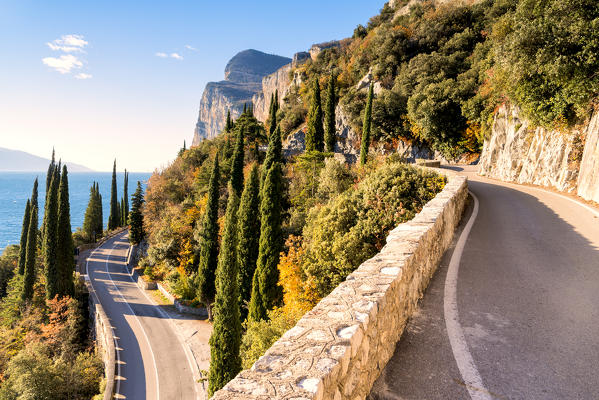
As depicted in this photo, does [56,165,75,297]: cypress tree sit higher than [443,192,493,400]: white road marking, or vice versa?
[443,192,493,400]: white road marking

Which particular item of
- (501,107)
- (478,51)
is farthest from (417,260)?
(478,51)

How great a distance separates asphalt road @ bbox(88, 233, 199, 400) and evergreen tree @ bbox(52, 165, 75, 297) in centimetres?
341

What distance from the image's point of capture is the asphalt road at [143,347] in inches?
725

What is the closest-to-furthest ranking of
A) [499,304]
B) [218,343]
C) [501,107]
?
[499,304] < [218,343] < [501,107]

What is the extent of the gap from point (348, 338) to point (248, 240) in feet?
68.5

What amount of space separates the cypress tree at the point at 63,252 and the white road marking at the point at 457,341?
33.2m

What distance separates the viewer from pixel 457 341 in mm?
3703

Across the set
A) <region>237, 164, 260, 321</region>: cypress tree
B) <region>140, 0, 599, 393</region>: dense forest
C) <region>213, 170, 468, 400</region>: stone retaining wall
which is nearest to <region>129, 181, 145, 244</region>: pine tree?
<region>140, 0, 599, 393</region>: dense forest

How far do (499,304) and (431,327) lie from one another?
1.31 metres

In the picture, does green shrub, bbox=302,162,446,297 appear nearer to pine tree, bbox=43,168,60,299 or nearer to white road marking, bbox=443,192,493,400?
white road marking, bbox=443,192,493,400

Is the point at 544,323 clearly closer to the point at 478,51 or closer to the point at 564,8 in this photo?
the point at 564,8

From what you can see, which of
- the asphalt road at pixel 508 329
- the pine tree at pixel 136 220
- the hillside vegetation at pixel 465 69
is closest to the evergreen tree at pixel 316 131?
the hillside vegetation at pixel 465 69

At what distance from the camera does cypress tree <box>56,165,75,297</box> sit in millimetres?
27672

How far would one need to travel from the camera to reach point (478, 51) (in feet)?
103
